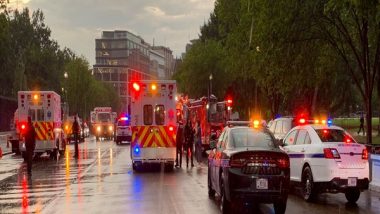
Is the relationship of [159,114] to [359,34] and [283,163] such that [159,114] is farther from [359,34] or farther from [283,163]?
[283,163]

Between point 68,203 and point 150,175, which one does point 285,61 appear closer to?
point 150,175

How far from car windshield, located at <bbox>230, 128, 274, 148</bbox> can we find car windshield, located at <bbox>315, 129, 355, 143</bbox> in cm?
210

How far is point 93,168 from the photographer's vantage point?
23984mm

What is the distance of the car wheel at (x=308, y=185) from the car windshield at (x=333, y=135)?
0.89m

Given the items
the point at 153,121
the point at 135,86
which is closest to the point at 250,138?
the point at 153,121

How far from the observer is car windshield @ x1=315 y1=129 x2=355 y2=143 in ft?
47.4

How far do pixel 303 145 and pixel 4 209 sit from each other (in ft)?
23.9

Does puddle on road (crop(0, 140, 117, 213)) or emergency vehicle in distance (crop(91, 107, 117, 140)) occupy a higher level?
emergency vehicle in distance (crop(91, 107, 117, 140))

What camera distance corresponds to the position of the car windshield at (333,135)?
47.4 feet

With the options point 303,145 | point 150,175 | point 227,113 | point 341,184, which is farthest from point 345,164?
point 227,113

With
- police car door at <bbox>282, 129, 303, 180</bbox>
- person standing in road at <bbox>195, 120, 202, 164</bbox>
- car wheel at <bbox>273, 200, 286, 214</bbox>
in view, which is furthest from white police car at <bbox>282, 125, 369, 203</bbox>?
person standing in road at <bbox>195, 120, 202, 164</bbox>

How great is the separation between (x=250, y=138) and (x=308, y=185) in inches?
95.7

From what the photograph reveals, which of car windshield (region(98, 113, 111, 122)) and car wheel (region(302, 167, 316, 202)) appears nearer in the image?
car wheel (region(302, 167, 316, 202))

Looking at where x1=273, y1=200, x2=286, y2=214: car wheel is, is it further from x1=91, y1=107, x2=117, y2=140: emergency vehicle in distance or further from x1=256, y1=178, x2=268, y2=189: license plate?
x1=91, y1=107, x2=117, y2=140: emergency vehicle in distance
